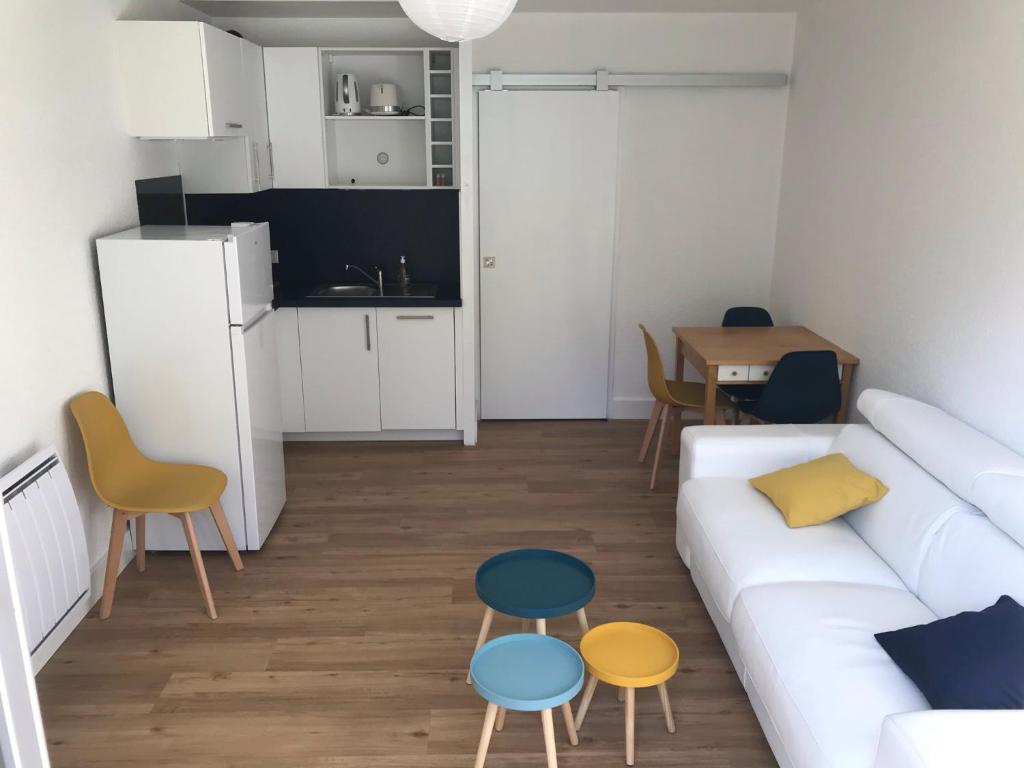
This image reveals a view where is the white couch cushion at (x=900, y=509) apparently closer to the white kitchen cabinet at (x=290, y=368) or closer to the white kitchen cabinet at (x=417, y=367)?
the white kitchen cabinet at (x=417, y=367)

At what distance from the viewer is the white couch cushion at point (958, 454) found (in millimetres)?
2484

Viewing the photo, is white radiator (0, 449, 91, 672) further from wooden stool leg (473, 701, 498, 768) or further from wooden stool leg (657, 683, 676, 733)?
wooden stool leg (657, 683, 676, 733)

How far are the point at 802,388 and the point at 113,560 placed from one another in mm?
3054

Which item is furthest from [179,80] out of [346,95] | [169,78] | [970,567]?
[970,567]

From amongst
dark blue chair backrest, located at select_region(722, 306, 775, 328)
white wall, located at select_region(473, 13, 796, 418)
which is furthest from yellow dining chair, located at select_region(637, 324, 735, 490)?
white wall, located at select_region(473, 13, 796, 418)

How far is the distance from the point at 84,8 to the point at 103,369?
1.47 metres

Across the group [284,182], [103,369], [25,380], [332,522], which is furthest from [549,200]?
[25,380]

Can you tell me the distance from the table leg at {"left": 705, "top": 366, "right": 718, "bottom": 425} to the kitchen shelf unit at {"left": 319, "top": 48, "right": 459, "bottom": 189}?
2.00 m

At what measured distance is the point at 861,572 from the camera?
2791mm

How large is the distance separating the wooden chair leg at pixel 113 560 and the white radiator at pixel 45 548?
4.8 inches

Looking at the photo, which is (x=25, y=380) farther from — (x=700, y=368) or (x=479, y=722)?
(x=700, y=368)

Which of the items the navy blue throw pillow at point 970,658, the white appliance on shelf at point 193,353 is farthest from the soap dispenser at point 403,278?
the navy blue throw pillow at point 970,658

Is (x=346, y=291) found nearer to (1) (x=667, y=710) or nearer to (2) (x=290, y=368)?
(2) (x=290, y=368)

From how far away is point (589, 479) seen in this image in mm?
4672
